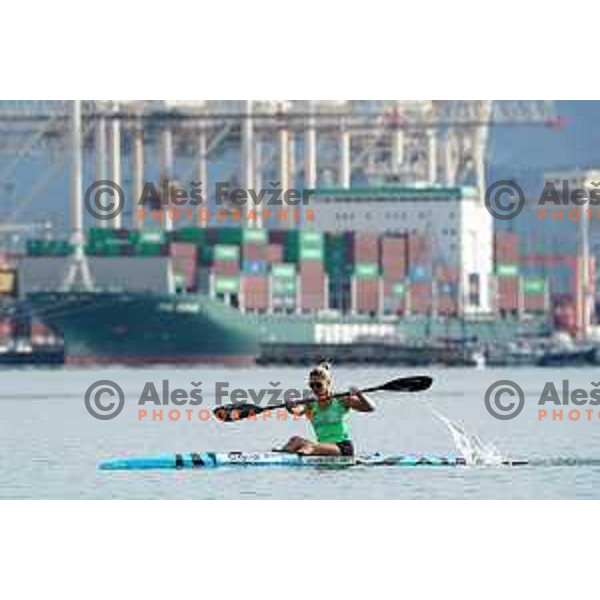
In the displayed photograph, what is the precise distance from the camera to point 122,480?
29.8 m

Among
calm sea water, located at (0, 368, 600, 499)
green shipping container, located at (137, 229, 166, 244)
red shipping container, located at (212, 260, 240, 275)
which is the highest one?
green shipping container, located at (137, 229, 166, 244)

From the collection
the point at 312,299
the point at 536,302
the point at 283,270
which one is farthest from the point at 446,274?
the point at 536,302

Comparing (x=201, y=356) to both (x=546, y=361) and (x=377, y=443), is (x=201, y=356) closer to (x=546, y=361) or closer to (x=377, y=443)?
(x=546, y=361)

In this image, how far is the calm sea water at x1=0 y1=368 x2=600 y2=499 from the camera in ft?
93.6

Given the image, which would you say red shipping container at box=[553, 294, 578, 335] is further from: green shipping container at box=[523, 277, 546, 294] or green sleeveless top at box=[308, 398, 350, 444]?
green sleeveless top at box=[308, 398, 350, 444]

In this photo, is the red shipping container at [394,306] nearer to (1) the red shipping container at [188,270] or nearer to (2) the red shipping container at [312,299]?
(2) the red shipping container at [312,299]

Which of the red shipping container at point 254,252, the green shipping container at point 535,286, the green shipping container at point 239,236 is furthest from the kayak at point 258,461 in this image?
the green shipping container at point 535,286

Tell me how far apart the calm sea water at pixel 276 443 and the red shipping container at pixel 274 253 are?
21715 mm

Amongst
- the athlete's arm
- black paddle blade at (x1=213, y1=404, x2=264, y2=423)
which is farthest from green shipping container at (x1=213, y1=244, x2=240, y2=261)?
the athlete's arm

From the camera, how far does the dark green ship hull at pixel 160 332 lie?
86.5 m

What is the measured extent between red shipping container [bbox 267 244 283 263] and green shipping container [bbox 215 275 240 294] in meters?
1.01

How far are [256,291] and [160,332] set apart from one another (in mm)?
2758
